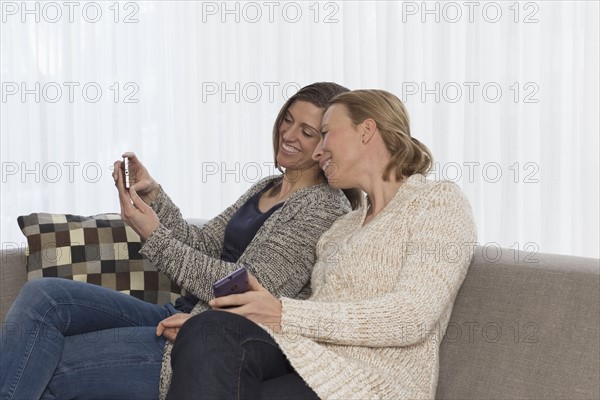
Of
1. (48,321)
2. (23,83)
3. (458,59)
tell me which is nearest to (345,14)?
(458,59)

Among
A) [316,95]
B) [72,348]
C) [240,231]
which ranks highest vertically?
[316,95]

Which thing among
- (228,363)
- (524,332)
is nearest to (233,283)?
(228,363)

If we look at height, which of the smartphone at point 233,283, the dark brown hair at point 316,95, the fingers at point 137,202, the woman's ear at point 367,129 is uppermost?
the dark brown hair at point 316,95

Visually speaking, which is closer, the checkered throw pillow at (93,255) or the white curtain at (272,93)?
the checkered throw pillow at (93,255)

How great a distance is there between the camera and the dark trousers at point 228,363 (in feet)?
4.54

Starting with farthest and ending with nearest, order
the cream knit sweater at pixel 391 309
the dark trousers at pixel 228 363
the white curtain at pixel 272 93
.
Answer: the white curtain at pixel 272 93 → the cream knit sweater at pixel 391 309 → the dark trousers at pixel 228 363

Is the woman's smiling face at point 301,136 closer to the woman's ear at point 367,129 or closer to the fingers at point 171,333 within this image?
the woman's ear at point 367,129

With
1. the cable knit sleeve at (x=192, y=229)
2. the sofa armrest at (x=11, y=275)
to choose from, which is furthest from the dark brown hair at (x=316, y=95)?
the sofa armrest at (x=11, y=275)

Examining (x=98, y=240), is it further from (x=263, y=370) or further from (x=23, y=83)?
(x=23, y=83)

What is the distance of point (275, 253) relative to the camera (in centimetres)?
189

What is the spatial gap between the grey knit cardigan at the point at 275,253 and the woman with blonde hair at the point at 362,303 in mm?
80

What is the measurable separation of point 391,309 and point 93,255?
3.58ft

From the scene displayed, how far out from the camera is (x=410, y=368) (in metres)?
1.60

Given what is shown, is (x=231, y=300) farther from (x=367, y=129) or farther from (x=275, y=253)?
(x=367, y=129)
